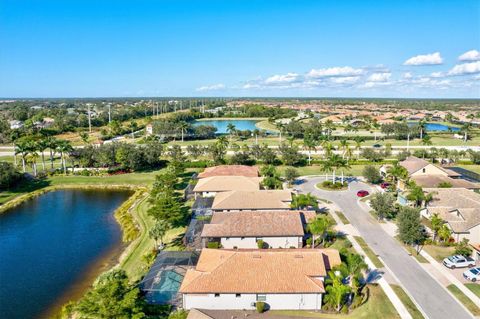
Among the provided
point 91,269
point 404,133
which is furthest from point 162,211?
point 404,133

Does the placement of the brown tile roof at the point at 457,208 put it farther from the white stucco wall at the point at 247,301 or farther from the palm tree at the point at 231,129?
the palm tree at the point at 231,129

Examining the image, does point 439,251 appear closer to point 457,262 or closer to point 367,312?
point 457,262

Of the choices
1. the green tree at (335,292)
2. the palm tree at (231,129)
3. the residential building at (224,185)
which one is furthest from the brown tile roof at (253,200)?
the palm tree at (231,129)

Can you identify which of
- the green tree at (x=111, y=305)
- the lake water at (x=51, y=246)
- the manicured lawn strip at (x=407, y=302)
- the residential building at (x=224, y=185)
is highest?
the residential building at (x=224, y=185)

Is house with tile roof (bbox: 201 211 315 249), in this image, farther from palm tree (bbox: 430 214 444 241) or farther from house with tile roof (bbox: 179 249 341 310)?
palm tree (bbox: 430 214 444 241)

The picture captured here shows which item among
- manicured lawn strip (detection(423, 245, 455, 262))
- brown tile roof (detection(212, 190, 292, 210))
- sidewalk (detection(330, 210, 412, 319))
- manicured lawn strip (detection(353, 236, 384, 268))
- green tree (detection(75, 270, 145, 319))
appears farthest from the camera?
brown tile roof (detection(212, 190, 292, 210))

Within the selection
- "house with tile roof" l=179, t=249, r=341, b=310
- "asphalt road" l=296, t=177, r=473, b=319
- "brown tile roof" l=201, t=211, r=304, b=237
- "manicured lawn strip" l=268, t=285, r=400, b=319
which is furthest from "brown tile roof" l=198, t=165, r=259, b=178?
"manicured lawn strip" l=268, t=285, r=400, b=319
